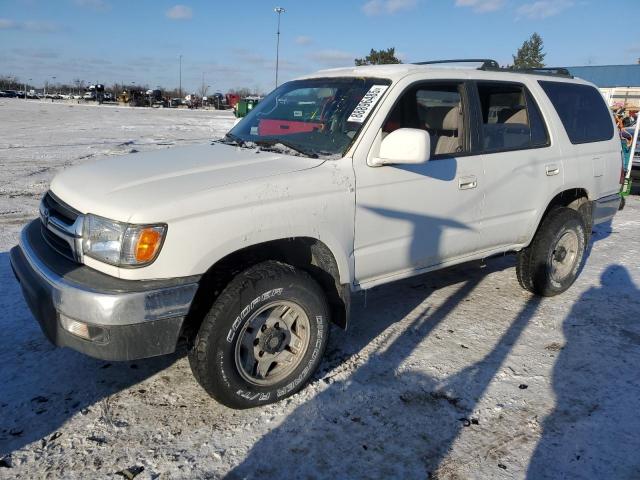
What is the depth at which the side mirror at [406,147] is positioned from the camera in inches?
116

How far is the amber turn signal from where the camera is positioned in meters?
2.45

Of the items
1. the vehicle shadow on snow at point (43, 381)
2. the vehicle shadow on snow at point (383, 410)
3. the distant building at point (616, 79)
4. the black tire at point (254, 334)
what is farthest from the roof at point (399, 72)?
the distant building at point (616, 79)

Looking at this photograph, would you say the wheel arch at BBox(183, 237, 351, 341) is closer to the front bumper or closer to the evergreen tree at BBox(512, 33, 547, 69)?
the front bumper

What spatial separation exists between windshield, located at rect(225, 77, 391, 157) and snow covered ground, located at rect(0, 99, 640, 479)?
1475mm

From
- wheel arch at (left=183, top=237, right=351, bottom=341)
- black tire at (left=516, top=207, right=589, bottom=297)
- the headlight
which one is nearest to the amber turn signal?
the headlight

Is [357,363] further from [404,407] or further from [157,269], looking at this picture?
[157,269]

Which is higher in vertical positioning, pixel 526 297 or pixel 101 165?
pixel 101 165

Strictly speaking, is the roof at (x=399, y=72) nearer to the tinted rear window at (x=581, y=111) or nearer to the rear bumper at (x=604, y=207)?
the tinted rear window at (x=581, y=111)

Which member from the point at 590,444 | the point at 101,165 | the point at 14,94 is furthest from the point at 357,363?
the point at 14,94

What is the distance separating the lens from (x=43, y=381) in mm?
3148

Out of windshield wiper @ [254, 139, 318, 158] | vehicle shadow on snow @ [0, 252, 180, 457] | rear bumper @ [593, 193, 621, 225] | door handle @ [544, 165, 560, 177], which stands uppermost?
windshield wiper @ [254, 139, 318, 158]

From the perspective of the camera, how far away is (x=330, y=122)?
11.2ft

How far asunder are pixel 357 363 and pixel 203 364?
3.91 feet

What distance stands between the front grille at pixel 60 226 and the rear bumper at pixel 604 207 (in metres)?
4.53
